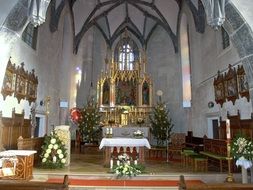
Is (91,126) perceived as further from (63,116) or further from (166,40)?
(166,40)

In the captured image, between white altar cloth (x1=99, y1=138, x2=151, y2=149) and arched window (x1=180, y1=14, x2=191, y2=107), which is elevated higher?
arched window (x1=180, y1=14, x2=191, y2=107)

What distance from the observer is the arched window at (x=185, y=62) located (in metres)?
14.7

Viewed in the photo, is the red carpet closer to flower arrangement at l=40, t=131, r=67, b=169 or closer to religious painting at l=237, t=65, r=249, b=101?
flower arrangement at l=40, t=131, r=67, b=169

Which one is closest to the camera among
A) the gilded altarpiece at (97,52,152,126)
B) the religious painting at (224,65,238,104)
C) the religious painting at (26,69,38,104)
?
the religious painting at (224,65,238,104)

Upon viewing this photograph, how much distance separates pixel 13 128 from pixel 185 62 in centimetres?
1089

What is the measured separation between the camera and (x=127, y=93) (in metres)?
16.1

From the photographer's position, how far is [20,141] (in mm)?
7512

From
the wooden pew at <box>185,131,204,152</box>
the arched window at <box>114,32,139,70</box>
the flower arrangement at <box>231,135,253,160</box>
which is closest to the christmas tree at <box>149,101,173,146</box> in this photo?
the wooden pew at <box>185,131,204,152</box>

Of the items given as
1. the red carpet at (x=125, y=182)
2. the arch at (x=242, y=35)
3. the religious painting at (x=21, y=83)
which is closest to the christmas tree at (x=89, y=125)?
the religious painting at (x=21, y=83)

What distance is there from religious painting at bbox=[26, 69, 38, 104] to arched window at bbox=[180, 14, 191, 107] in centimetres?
886

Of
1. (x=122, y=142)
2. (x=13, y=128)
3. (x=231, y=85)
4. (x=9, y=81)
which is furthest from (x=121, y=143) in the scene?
(x=231, y=85)

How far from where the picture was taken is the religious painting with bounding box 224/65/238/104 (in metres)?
8.71

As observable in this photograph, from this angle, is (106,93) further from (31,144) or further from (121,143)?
(31,144)

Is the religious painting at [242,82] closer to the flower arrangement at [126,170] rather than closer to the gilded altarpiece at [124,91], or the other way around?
the flower arrangement at [126,170]
